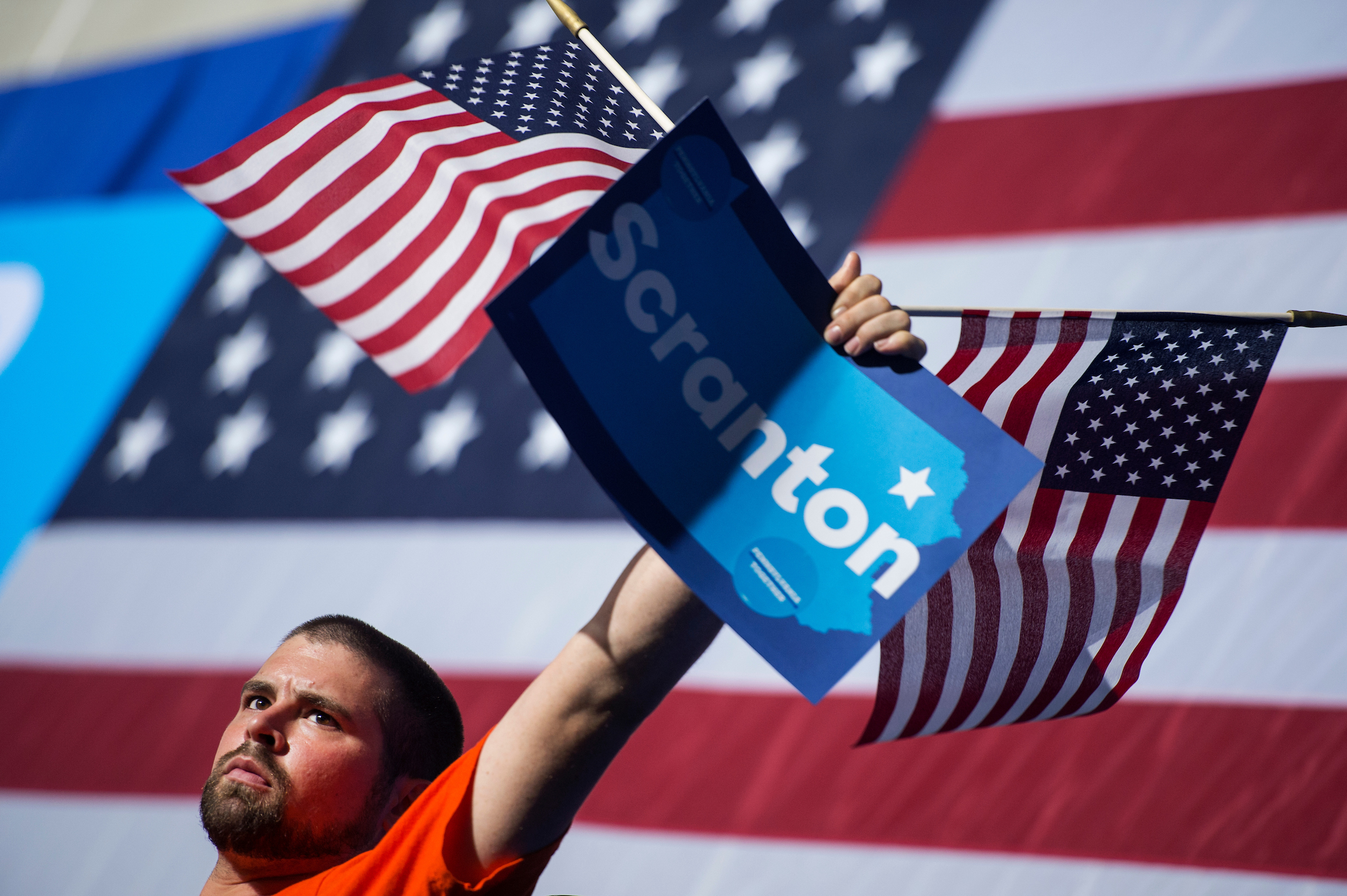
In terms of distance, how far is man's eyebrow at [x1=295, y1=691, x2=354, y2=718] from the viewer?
4.48 feet

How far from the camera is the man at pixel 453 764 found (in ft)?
3.28

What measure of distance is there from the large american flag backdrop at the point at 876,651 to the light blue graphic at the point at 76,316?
0.43ft

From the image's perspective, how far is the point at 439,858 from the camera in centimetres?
104

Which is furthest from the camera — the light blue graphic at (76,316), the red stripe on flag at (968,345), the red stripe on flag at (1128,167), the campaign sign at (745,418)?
the light blue graphic at (76,316)

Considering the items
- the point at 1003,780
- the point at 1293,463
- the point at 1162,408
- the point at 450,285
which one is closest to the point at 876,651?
the point at 1003,780

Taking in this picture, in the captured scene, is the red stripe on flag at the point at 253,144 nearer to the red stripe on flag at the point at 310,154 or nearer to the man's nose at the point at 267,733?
the red stripe on flag at the point at 310,154

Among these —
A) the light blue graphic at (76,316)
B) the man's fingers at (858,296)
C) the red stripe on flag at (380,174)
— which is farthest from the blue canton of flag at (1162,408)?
the light blue graphic at (76,316)

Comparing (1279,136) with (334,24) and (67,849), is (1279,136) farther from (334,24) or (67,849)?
(67,849)

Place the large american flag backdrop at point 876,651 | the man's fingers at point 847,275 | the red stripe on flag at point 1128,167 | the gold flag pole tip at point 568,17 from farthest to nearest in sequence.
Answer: the red stripe on flag at point 1128,167
the large american flag backdrop at point 876,651
the gold flag pole tip at point 568,17
the man's fingers at point 847,275

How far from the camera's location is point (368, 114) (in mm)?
1587

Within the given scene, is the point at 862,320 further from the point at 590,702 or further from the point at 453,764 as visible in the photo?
the point at 453,764

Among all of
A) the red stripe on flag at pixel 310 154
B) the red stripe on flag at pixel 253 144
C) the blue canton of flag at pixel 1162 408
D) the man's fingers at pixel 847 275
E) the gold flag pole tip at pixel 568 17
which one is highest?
the red stripe on flag at pixel 253 144

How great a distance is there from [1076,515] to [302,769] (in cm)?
105

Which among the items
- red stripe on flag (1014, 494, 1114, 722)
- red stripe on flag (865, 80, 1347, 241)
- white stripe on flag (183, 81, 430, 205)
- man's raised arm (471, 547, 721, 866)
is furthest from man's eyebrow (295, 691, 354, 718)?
red stripe on flag (865, 80, 1347, 241)
